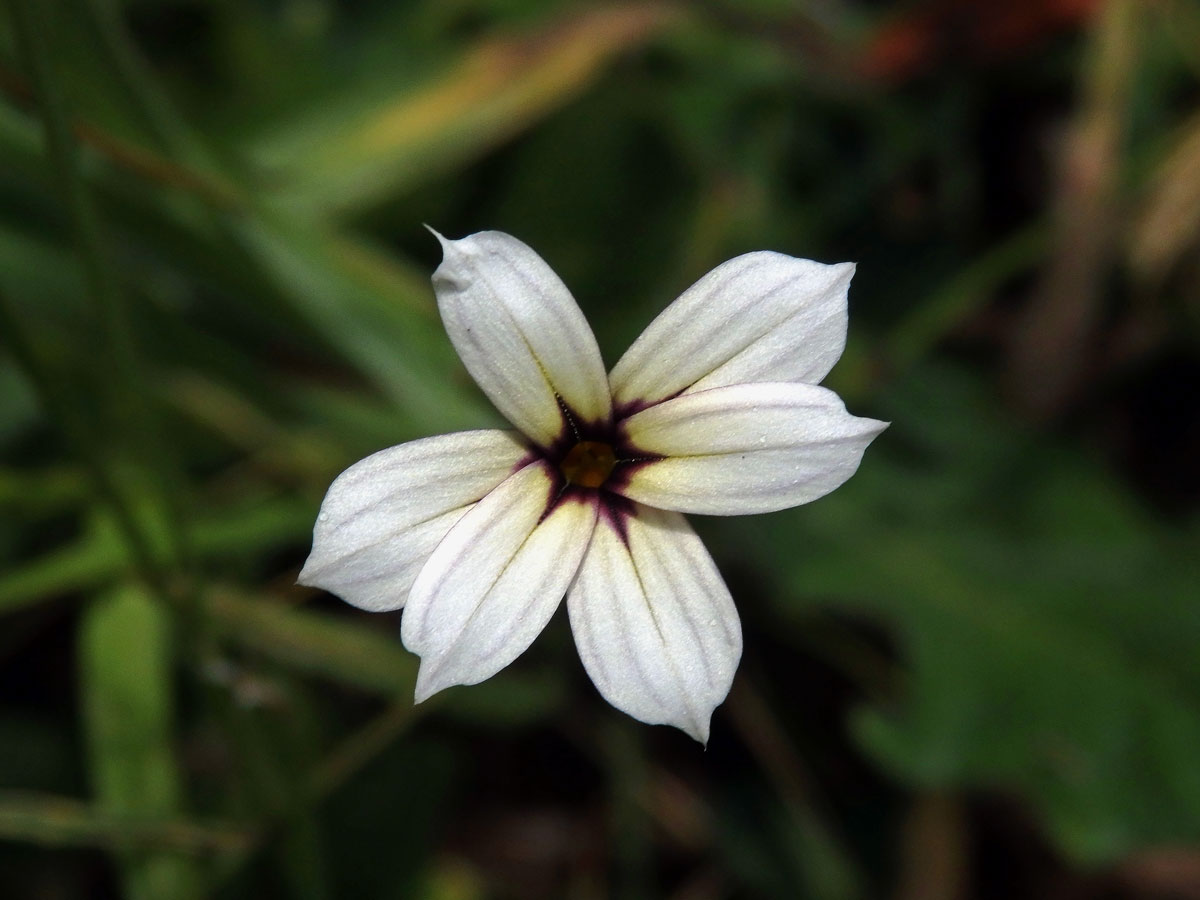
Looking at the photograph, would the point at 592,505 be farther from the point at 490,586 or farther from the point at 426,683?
the point at 426,683

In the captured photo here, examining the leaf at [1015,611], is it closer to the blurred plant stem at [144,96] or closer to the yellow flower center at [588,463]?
the yellow flower center at [588,463]

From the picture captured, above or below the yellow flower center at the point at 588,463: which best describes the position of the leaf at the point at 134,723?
above

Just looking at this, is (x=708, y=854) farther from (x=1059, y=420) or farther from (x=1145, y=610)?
(x=1059, y=420)

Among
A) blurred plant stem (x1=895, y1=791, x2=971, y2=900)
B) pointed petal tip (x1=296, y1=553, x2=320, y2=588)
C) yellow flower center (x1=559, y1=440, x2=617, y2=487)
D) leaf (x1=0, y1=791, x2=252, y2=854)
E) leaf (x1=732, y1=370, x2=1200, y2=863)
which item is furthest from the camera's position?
blurred plant stem (x1=895, y1=791, x2=971, y2=900)

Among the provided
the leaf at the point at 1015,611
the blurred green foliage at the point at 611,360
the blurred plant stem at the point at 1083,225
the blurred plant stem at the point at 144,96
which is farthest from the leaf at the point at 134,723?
the blurred plant stem at the point at 1083,225

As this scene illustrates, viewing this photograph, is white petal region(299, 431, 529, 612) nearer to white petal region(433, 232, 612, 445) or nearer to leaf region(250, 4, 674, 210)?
white petal region(433, 232, 612, 445)

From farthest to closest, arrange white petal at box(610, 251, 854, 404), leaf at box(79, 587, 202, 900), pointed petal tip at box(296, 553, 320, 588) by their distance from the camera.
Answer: leaf at box(79, 587, 202, 900), white petal at box(610, 251, 854, 404), pointed petal tip at box(296, 553, 320, 588)

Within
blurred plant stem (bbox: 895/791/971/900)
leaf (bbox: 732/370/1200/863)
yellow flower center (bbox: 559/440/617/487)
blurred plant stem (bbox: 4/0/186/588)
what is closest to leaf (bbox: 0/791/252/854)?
blurred plant stem (bbox: 4/0/186/588)
